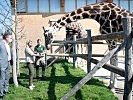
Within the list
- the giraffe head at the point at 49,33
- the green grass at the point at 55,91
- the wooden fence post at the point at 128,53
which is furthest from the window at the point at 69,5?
the wooden fence post at the point at 128,53

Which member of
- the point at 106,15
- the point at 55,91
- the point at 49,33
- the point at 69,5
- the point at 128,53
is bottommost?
the point at 55,91

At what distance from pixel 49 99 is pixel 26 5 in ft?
72.3

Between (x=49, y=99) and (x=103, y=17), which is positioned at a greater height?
(x=103, y=17)

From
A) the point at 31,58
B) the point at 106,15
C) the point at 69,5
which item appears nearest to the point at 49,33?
the point at 31,58

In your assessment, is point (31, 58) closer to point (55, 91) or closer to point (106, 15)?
point (55, 91)

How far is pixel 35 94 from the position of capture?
928 cm

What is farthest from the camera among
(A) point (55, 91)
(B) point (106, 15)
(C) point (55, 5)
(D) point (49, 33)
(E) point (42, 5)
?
(C) point (55, 5)

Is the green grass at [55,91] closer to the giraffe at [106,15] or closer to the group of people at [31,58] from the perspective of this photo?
the group of people at [31,58]

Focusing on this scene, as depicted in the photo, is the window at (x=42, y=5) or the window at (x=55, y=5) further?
the window at (x=55, y=5)

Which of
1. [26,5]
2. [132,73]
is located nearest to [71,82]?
[132,73]

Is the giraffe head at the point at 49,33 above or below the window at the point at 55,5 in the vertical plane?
below

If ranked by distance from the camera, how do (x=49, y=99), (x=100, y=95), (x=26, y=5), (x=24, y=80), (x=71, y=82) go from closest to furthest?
(x=49, y=99) < (x=100, y=95) < (x=71, y=82) < (x=24, y=80) < (x=26, y=5)

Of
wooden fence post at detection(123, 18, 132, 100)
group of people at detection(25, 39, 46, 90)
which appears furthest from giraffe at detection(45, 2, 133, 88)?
wooden fence post at detection(123, 18, 132, 100)

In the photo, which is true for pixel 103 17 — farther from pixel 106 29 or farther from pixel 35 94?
pixel 35 94
